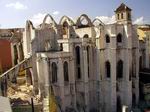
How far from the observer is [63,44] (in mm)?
37531

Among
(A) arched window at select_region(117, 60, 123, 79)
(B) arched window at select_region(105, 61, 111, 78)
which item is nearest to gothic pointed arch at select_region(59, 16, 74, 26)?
(B) arched window at select_region(105, 61, 111, 78)

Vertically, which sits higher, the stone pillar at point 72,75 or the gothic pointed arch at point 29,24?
the gothic pointed arch at point 29,24

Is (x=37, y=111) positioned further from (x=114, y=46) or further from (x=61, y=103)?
(x=114, y=46)

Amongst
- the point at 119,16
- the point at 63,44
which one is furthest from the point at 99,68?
the point at 119,16

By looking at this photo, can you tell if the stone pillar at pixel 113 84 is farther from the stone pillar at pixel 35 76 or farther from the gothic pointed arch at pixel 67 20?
the stone pillar at pixel 35 76

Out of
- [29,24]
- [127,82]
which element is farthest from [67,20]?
[127,82]

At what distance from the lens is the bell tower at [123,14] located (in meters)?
39.0

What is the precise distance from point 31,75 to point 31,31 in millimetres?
6476

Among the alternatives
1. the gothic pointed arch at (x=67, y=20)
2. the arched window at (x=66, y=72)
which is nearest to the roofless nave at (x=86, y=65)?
the arched window at (x=66, y=72)

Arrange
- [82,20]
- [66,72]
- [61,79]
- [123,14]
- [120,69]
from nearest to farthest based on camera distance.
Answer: [61,79]
[66,72]
[120,69]
[123,14]
[82,20]

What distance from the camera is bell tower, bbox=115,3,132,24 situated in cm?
3903

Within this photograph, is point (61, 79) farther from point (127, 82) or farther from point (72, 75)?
point (127, 82)

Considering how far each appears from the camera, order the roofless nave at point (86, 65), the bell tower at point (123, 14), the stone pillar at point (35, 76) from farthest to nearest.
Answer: the bell tower at point (123, 14)
the stone pillar at point (35, 76)
the roofless nave at point (86, 65)

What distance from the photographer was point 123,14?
130 feet
